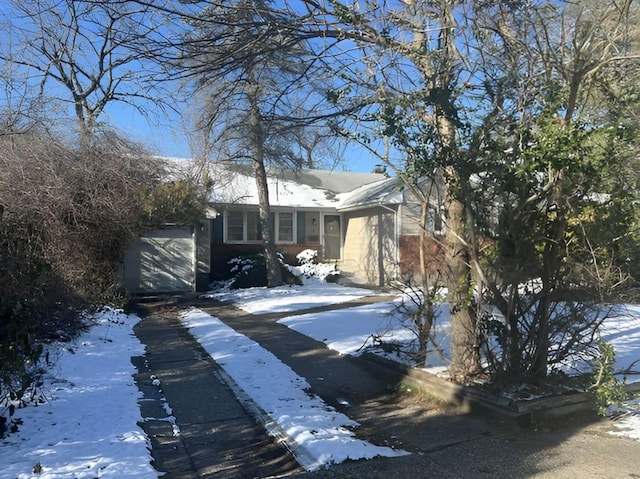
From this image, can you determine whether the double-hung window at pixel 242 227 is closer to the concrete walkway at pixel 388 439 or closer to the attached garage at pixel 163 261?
the attached garage at pixel 163 261

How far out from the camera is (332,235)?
24.4m

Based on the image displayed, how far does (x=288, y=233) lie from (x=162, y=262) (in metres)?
6.80

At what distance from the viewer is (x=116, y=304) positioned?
1396cm

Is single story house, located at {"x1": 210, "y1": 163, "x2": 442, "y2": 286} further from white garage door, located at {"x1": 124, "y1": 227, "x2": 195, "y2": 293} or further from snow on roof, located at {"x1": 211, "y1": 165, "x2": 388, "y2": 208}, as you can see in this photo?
white garage door, located at {"x1": 124, "y1": 227, "x2": 195, "y2": 293}

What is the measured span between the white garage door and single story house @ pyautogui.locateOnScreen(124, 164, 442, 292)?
27 mm

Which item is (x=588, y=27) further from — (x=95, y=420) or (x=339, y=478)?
(x=95, y=420)

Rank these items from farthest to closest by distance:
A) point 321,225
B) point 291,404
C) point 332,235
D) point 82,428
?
point 332,235 < point 321,225 < point 291,404 < point 82,428

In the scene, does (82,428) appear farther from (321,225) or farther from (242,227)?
(321,225)

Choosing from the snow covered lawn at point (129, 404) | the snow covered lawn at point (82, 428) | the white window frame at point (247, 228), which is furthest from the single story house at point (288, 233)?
the snow covered lawn at point (82, 428)

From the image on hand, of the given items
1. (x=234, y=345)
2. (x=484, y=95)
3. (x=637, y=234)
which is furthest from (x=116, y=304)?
(x=637, y=234)

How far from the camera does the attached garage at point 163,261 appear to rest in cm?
1769

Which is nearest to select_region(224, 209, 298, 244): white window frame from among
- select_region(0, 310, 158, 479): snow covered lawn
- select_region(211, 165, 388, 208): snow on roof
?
select_region(211, 165, 388, 208): snow on roof

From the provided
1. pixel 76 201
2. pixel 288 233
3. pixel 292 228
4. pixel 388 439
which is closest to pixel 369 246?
pixel 292 228

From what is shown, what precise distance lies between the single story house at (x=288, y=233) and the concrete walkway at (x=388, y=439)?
32.3ft
